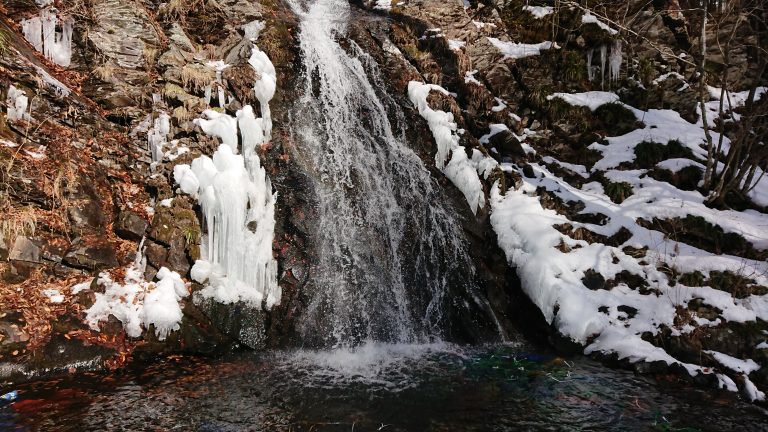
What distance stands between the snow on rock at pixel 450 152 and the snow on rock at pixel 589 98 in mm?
3302

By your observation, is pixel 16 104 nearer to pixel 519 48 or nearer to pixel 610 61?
pixel 519 48

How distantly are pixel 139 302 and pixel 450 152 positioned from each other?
7059mm

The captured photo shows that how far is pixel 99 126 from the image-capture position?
768 centimetres

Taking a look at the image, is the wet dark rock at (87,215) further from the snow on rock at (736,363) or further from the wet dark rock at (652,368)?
the snow on rock at (736,363)

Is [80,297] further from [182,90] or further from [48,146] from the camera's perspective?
[182,90]

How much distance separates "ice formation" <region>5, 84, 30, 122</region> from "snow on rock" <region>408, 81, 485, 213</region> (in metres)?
7.80

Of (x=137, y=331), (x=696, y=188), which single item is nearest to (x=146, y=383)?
(x=137, y=331)

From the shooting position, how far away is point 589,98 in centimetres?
1156

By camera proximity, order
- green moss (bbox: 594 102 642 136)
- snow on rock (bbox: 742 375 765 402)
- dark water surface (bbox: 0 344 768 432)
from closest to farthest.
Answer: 1. dark water surface (bbox: 0 344 768 432)
2. snow on rock (bbox: 742 375 765 402)
3. green moss (bbox: 594 102 642 136)

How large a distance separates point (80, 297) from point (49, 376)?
3.72 ft

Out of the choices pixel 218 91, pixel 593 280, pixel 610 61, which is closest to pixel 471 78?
pixel 610 61

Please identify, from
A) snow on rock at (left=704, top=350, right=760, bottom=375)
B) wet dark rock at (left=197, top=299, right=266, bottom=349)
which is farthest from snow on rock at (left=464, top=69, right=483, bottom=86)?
wet dark rock at (left=197, top=299, right=266, bottom=349)

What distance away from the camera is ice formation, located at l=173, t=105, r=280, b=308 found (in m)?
7.27

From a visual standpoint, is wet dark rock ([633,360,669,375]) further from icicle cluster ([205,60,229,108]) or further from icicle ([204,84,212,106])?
icicle ([204,84,212,106])
